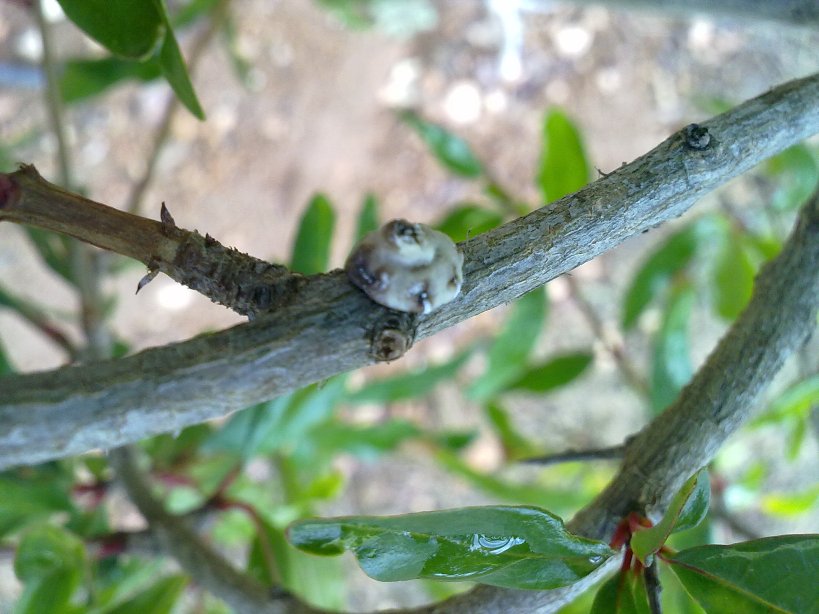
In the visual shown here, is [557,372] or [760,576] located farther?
→ [557,372]

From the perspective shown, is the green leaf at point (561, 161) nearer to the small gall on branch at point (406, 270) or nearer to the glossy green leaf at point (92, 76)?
the glossy green leaf at point (92, 76)

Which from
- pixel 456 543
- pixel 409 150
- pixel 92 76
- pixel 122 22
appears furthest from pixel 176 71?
pixel 409 150

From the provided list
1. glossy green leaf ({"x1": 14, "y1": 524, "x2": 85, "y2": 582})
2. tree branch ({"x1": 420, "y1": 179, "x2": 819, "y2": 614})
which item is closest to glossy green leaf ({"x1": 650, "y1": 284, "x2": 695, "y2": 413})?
tree branch ({"x1": 420, "y1": 179, "x2": 819, "y2": 614})

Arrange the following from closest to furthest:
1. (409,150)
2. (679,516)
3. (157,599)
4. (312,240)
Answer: (679,516), (157,599), (312,240), (409,150)

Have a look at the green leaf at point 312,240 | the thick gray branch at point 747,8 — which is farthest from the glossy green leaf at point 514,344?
the thick gray branch at point 747,8

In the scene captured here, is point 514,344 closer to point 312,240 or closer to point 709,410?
point 312,240

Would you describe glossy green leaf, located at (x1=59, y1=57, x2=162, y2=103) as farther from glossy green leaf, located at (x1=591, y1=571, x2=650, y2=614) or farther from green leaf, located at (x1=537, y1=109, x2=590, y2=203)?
glossy green leaf, located at (x1=591, y1=571, x2=650, y2=614)
